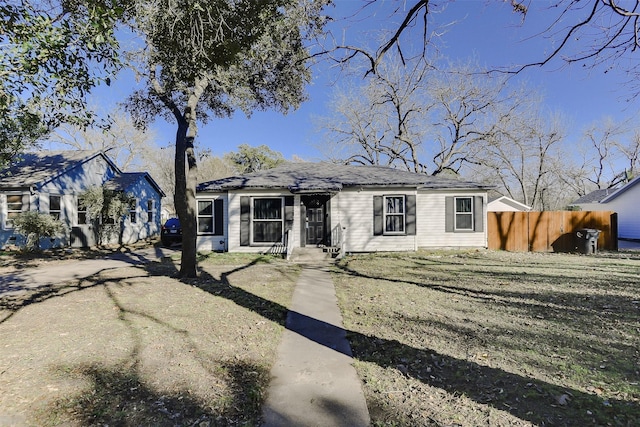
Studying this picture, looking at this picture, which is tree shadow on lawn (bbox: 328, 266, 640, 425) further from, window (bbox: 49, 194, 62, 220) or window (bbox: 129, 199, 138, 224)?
window (bbox: 129, 199, 138, 224)

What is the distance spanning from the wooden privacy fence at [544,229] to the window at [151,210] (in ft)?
65.8

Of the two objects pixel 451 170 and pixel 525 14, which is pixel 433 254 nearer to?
pixel 525 14

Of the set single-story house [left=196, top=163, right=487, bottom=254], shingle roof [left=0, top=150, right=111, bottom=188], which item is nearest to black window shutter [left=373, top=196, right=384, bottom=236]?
single-story house [left=196, top=163, right=487, bottom=254]

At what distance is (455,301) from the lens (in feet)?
20.1

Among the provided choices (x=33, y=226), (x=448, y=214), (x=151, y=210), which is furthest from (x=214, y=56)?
(x=151, y=210)

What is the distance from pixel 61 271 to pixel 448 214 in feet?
45.9

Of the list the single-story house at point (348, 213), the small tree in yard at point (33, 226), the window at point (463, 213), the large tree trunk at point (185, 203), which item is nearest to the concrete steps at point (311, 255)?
the single-story house at point (348, 213)

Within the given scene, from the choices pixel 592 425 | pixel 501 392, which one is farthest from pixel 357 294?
pixel 592 425

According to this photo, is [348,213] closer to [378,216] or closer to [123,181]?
[378,216]

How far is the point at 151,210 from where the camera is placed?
21594mm

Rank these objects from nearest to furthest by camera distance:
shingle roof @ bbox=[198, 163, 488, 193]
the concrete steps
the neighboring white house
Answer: the concrete steps < shingle roof @ bbox=[198, 163, 488, 193] < the neighboring white house

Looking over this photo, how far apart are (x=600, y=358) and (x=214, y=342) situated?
4.61 meters

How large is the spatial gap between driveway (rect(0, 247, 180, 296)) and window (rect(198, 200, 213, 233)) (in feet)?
6.62

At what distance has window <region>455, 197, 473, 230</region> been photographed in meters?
Result: 13.7
